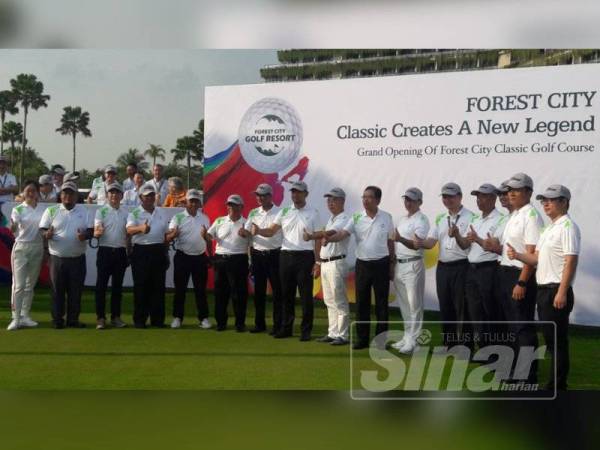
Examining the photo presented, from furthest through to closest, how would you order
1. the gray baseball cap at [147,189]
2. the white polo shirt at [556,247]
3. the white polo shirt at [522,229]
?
1. the gray baseball cap at [147,189]
2. the white polo shirt at [522,229]
3. the white polo shirt at [556,247]

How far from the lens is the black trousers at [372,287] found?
15.7ft

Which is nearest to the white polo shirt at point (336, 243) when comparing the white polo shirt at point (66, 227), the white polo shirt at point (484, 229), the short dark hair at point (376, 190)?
the short dark hair at point (376, 190)

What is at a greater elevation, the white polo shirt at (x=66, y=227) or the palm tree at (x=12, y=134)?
the palm tree at (x=12, y=134)

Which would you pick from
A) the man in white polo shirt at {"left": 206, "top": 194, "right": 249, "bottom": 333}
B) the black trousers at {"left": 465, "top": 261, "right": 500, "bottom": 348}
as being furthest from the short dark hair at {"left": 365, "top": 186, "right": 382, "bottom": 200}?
the man in white polo shirt at {"left": 206, "top": 194, "right": 249, "bottom": 333}

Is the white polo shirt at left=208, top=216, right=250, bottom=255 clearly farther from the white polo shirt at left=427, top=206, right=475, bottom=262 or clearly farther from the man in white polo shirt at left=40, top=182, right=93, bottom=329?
the white polo shirt at left=427, top=206, right=475, bottom=262

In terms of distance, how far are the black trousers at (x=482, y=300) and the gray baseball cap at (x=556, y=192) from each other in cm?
55

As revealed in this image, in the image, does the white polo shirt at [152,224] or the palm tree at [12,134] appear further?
the white polo shirt at [152,224]

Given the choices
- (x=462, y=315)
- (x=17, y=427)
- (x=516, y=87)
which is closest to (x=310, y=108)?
(x=516, y=87)

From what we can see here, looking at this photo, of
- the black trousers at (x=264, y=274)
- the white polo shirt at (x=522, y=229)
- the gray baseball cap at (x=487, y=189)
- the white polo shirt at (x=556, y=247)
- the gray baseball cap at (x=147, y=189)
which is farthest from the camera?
the black trousers at (x=264, y=274)

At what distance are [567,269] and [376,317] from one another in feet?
3.94

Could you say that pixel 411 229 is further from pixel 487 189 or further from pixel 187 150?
pixel 187 150

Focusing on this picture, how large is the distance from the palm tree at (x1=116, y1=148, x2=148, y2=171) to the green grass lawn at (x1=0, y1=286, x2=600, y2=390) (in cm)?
88

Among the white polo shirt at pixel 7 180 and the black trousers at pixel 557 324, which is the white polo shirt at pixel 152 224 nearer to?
the white polo shirt at pixel 7 180

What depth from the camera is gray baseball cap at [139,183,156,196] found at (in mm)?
4605
